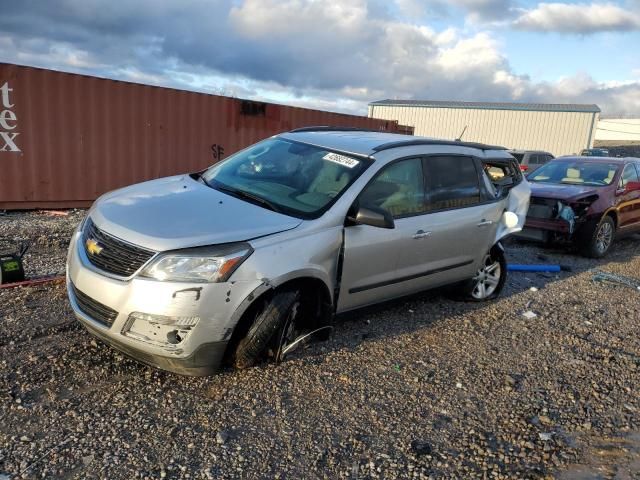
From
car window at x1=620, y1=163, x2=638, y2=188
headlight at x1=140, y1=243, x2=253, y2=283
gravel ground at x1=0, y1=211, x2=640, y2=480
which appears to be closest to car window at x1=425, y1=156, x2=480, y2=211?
gravel ground at x1=0, y1=211, x2=640, y2=480

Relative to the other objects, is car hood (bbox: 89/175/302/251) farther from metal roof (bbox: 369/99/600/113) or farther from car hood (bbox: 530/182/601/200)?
metal roof (bbox: 369/99/600/113)

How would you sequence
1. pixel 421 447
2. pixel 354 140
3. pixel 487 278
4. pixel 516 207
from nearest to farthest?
pixel 421 447 < pixel 354 140 < pixel 487 278 < pixel 516 207

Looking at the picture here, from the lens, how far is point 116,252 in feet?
10.6

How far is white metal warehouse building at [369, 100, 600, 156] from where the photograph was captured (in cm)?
3956

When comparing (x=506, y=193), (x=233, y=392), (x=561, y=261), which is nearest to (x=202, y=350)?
(x=233, y=392)

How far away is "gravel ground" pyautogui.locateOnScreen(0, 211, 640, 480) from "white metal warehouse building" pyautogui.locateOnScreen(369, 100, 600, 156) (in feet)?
128

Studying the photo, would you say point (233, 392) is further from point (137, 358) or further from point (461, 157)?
point (461, 157)

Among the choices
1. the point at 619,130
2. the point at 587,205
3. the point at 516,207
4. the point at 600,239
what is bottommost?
the point at 600,239

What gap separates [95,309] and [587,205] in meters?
7.55

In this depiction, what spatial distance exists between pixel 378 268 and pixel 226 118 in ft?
29.4

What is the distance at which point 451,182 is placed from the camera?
4.87 m

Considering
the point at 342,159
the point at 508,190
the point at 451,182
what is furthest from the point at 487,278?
the point at 342,159

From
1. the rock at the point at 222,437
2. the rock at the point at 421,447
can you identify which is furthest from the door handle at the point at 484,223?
the rock at the point at 222,437

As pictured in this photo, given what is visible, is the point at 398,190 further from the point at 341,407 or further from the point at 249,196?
the point at 341,407
